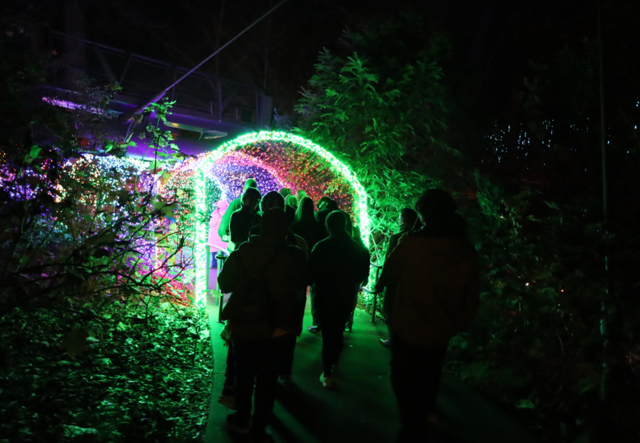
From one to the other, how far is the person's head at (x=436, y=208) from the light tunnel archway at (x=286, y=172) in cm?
454

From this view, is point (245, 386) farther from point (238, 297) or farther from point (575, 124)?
point (575, 124)

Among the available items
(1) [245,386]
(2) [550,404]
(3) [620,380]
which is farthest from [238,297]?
(2) [550,404]

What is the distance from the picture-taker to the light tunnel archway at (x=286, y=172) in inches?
281

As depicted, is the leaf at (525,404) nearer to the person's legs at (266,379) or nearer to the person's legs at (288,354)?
the person's legs at (288,354)

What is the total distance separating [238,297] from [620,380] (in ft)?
7.98

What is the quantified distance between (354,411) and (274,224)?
1961mm

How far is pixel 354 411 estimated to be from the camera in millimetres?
3959

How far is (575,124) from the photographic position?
4461 mm

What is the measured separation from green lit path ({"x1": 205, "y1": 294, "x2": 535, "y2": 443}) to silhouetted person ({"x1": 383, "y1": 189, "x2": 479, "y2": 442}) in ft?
2.65

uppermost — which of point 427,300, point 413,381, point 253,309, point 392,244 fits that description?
point 392,244

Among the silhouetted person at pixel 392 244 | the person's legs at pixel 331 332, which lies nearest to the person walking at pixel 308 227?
the silhouetted person at pixel 392 244

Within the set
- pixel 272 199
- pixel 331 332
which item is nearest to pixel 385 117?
pixel 272 199

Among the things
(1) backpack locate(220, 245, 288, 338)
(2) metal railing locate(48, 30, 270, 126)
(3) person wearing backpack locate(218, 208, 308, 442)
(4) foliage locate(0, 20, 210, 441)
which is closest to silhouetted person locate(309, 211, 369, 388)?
(3) person wearing backpack locate(218, 208, 308, 442)

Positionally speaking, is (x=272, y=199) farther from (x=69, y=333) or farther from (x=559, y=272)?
(x=559, y=272)
